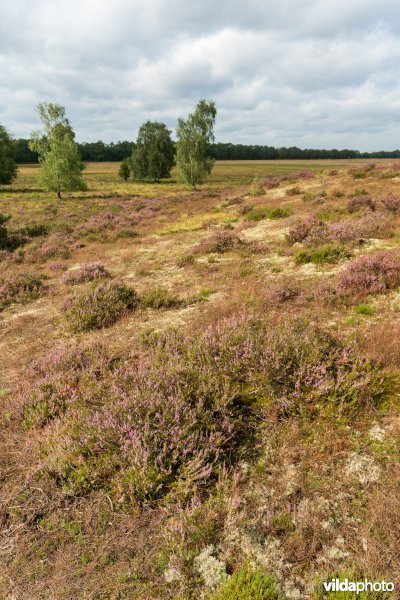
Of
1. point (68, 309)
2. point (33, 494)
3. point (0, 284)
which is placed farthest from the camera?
point (0, 284)

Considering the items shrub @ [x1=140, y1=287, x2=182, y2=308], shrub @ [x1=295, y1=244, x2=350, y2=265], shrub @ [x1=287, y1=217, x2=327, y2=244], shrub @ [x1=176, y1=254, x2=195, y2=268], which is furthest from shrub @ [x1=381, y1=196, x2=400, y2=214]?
shrub @ [x1=140, y1=287, x2=182, y2=308]

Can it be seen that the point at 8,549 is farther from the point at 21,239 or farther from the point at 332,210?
the point at 21,239

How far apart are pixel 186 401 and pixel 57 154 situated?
5253 centimetres

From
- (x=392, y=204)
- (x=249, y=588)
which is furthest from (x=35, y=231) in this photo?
(x=249, y=588)

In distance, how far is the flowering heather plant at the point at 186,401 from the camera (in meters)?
3.65

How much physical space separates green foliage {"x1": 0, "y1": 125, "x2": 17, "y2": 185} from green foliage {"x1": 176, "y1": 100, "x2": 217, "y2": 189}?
31805 millimetres

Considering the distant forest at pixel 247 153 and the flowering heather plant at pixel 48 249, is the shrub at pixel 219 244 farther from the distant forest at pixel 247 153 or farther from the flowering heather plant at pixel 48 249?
the distant forest at pixel 247 153

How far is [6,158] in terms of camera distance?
6075 cm

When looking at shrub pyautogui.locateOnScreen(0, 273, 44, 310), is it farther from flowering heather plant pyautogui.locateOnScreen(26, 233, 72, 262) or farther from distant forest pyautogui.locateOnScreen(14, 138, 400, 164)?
distant forest pyautogui.locateOnScreen(14, 138, 400, 164)

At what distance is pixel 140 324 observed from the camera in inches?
317

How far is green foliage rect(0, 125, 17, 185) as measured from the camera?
59.9 meters

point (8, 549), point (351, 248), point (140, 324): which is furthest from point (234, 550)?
point (351, 248)

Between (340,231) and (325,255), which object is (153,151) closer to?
(340,231)

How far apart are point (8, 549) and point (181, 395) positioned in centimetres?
226
